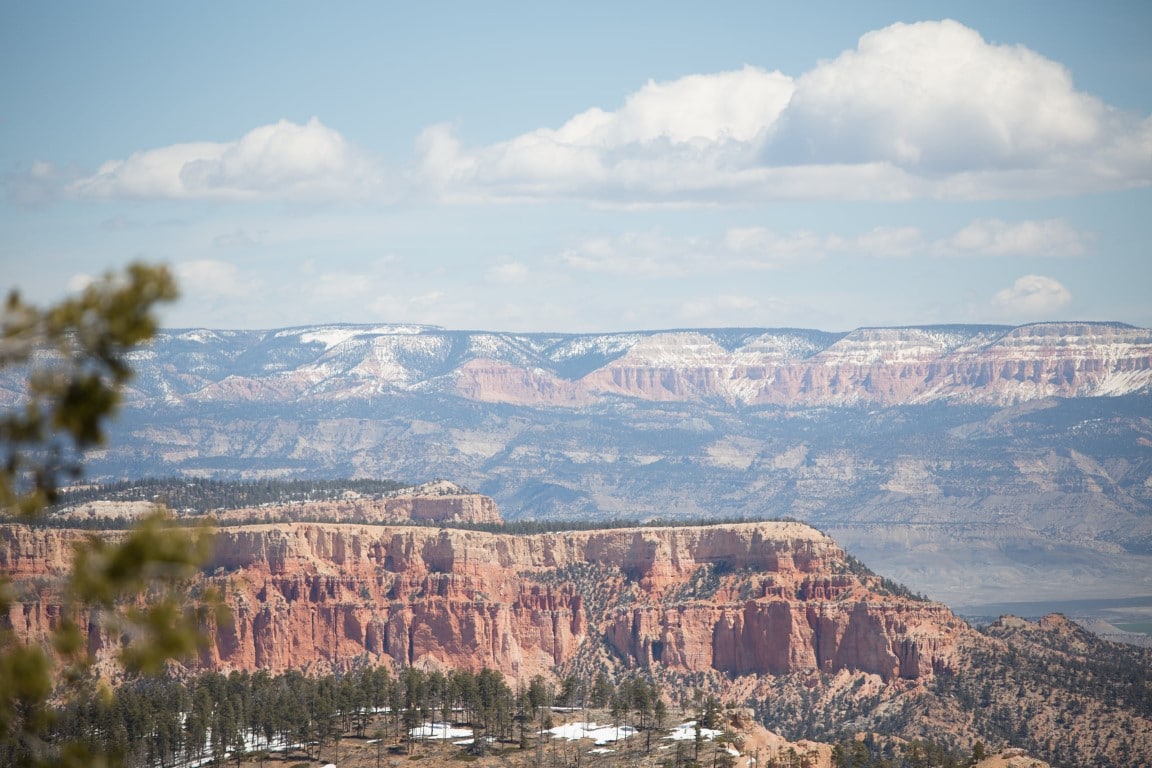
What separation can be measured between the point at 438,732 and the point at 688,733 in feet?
72.3

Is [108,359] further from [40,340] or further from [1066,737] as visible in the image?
[1066,737]

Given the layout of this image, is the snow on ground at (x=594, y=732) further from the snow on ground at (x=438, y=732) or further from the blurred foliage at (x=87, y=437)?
the blurred foliage at (x=87, y=437)

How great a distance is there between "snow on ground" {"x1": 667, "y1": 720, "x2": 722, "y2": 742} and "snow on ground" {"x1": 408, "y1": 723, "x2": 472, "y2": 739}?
17860mm

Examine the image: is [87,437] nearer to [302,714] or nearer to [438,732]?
[302,714]

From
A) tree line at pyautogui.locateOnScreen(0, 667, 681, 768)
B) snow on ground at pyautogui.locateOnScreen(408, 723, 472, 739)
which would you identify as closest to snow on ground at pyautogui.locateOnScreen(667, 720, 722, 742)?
tree line at pyautogui.locateOnScreen(0, 667, 681, 768)

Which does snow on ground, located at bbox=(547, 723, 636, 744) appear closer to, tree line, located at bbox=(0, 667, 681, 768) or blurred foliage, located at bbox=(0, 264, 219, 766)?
tree line, located at bbox=(0, 667, 681, 768)

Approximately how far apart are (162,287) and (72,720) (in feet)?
357

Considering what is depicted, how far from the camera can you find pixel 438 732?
463 ft

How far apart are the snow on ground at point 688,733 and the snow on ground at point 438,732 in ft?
58.6

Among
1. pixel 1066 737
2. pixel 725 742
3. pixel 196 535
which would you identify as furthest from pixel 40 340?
pixel 1066 737

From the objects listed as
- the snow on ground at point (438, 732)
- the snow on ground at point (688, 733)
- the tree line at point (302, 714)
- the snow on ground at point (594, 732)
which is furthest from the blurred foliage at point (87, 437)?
the snow on ground at point (438, 732)

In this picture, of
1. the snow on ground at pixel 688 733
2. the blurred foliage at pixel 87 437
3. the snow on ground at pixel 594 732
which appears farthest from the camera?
the snow on ground at pixel 594 732

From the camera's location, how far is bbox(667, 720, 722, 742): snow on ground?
427 ft

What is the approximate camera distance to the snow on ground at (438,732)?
139 m
